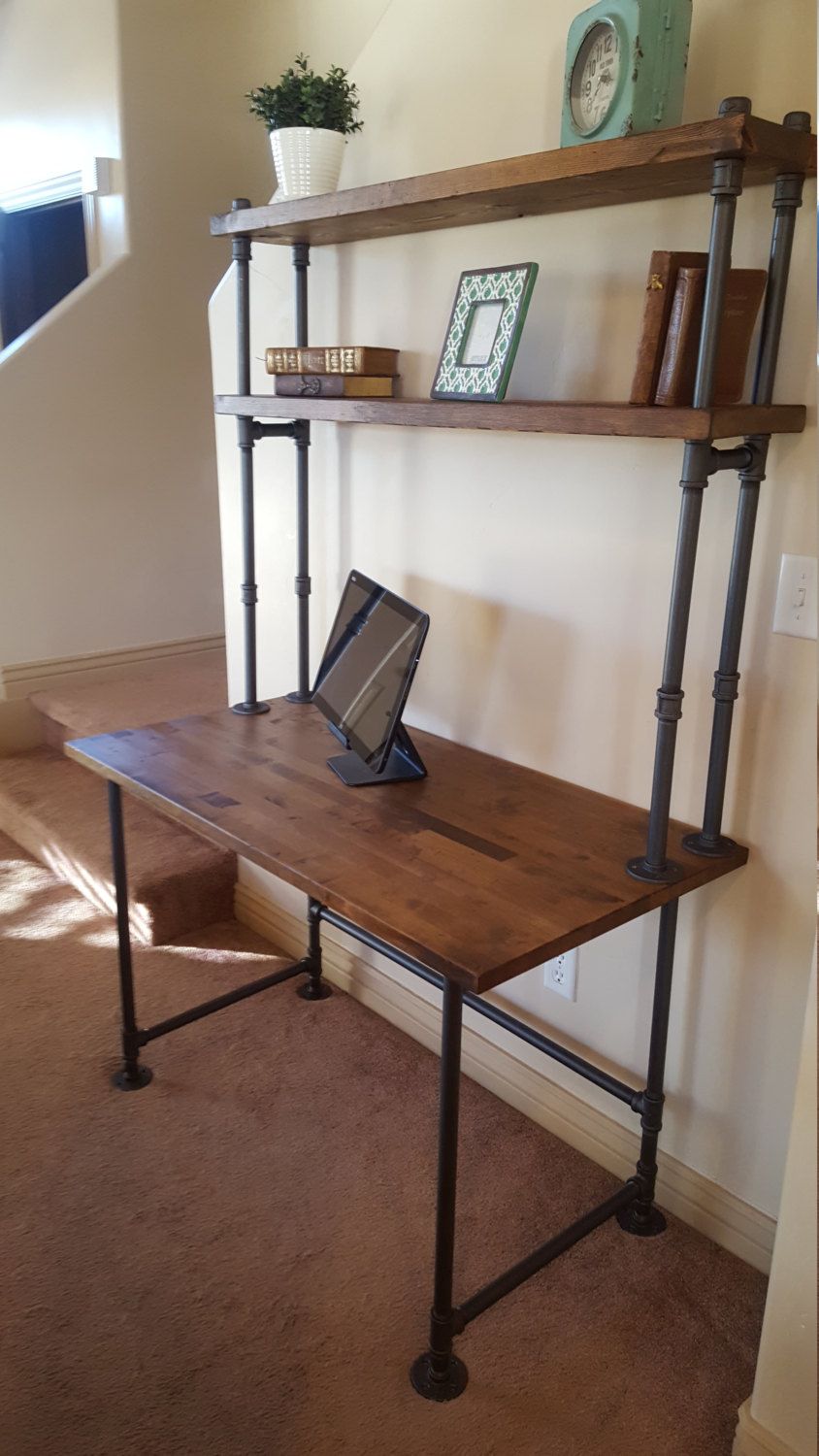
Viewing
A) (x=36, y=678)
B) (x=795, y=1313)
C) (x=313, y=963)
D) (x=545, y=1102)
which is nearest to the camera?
(x=795, y=1313)

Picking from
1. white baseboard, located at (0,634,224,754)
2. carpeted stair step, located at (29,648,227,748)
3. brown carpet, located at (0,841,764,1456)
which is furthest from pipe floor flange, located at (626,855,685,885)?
white baseboard, located at (0,634,224,754)

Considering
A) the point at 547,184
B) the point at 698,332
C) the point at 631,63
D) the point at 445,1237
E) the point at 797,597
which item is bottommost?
the point at 445,1237

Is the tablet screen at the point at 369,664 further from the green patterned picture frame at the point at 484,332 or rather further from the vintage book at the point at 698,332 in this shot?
the vintage book at the point at 698,332

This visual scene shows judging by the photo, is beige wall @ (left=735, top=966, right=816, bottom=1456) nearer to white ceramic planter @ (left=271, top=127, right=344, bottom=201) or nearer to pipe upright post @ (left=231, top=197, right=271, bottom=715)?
pipe upright post @ (left=231, top=197, right=271, bottom=715)

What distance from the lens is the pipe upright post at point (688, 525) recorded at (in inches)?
47.8

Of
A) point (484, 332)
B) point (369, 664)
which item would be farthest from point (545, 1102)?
point (484, 332)

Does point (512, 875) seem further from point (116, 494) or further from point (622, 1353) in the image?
point (116, 494)

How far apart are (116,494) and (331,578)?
168 cm

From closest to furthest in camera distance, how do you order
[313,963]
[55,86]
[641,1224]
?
[641,1224] < [313,963] < [55,86]

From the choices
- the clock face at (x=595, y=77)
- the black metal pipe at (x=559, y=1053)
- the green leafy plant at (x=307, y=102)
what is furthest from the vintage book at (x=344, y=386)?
the black metal pipe at (x=559, y=1053)

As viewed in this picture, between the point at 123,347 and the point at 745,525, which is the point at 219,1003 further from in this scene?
the point at 123,347

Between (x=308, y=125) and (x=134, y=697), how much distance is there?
2.05 meters

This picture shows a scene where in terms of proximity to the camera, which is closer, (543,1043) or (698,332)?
(698,332)

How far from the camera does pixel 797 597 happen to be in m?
1.45
